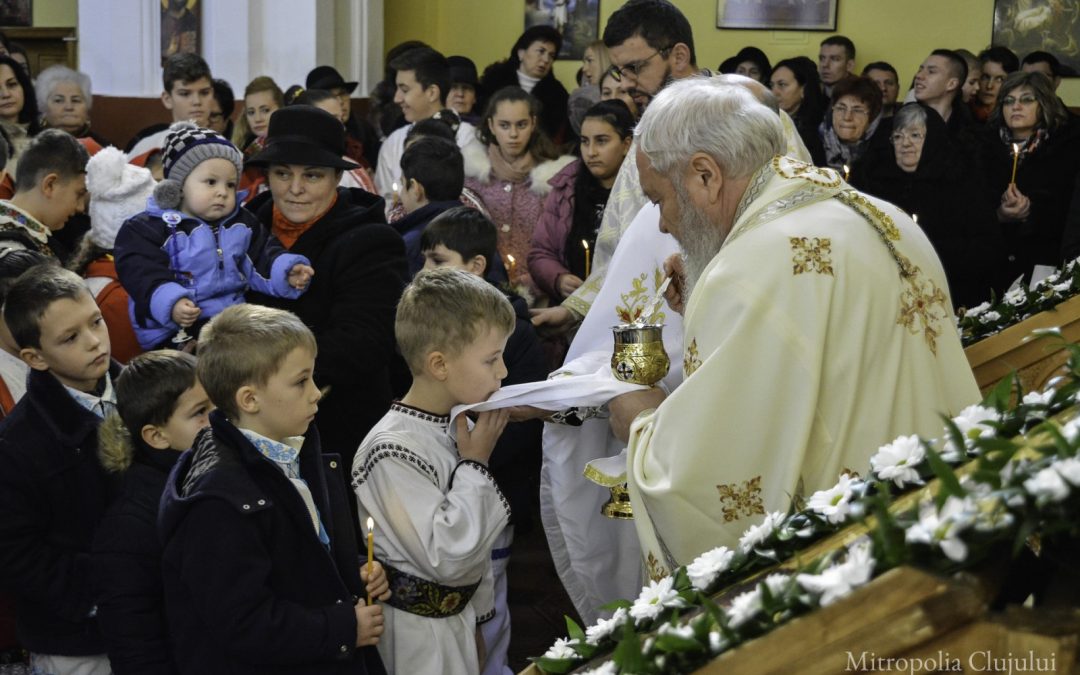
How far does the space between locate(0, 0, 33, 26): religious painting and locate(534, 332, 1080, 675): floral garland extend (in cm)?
1262

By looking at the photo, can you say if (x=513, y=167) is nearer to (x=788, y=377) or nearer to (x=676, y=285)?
(x=676, y=285)

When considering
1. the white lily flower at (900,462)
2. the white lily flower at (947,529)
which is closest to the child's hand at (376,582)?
the white lily flower at (900,462)

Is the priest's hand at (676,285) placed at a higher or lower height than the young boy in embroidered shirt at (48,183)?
lower

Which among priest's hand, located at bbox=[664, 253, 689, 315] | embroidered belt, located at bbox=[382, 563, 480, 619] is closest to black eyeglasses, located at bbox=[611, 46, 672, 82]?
priest's hand, located at bbox=[664, 253, 689, 315]

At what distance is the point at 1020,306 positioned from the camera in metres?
3.63

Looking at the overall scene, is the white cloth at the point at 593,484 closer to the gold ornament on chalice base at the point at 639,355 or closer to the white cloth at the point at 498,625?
the white cloth at the point at 498,625

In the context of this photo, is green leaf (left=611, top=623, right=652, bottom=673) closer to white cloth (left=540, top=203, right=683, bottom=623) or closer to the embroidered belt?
the embroidered belt

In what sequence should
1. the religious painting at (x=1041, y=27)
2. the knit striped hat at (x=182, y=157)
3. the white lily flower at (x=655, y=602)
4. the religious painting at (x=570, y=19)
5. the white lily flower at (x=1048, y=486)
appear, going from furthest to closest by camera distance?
the religious painting at (x=570, y=19)
the religious painting at (x=1041, y=27)
the knit striped hat at (x=182, y=157)
the white lily flower at (x=655, y=602)
the white lily flower at (x=1048, y=486)

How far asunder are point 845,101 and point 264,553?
6.66m

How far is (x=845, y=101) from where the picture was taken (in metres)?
8.49

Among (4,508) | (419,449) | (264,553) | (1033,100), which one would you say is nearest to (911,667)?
(264,553)

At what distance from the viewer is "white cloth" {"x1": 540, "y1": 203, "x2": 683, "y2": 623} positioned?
365 cm

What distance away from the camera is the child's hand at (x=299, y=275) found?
3.92m

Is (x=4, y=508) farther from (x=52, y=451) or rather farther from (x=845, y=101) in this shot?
(x=845, y=101)
